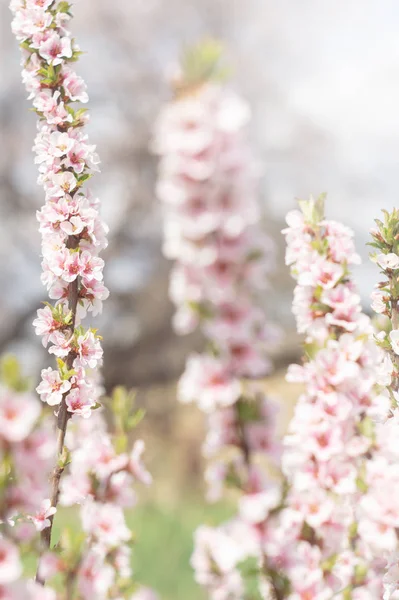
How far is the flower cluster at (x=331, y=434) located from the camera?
920mm

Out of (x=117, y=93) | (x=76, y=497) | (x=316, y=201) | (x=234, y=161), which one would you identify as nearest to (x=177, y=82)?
(x=234, y=161)

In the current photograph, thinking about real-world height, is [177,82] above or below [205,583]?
above

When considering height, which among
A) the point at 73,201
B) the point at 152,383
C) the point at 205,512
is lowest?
the point at 73,201

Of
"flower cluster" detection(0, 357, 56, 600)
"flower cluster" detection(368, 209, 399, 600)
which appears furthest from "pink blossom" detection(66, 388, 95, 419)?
"flower cluster" detection(368, 209, 399, 600)

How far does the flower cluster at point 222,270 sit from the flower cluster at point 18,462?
0.17m

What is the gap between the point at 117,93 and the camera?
11805 millimetres

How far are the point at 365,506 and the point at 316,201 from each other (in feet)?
1.59

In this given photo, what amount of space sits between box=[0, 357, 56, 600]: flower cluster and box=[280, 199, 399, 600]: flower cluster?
28cm

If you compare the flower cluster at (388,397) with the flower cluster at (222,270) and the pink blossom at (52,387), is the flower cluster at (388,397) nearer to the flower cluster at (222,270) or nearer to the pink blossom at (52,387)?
the flower cluster at (222,270)

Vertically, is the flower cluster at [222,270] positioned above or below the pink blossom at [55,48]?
below

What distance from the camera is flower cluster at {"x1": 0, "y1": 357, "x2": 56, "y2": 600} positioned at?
70cm

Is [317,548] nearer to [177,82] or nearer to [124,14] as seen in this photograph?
[177,82]

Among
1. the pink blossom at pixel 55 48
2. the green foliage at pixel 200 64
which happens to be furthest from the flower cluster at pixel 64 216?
→ the green foliage at pixel 200 64

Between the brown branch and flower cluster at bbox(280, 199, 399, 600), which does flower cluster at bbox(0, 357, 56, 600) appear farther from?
flower cluster at bbox(280, 199, 399, 600)
